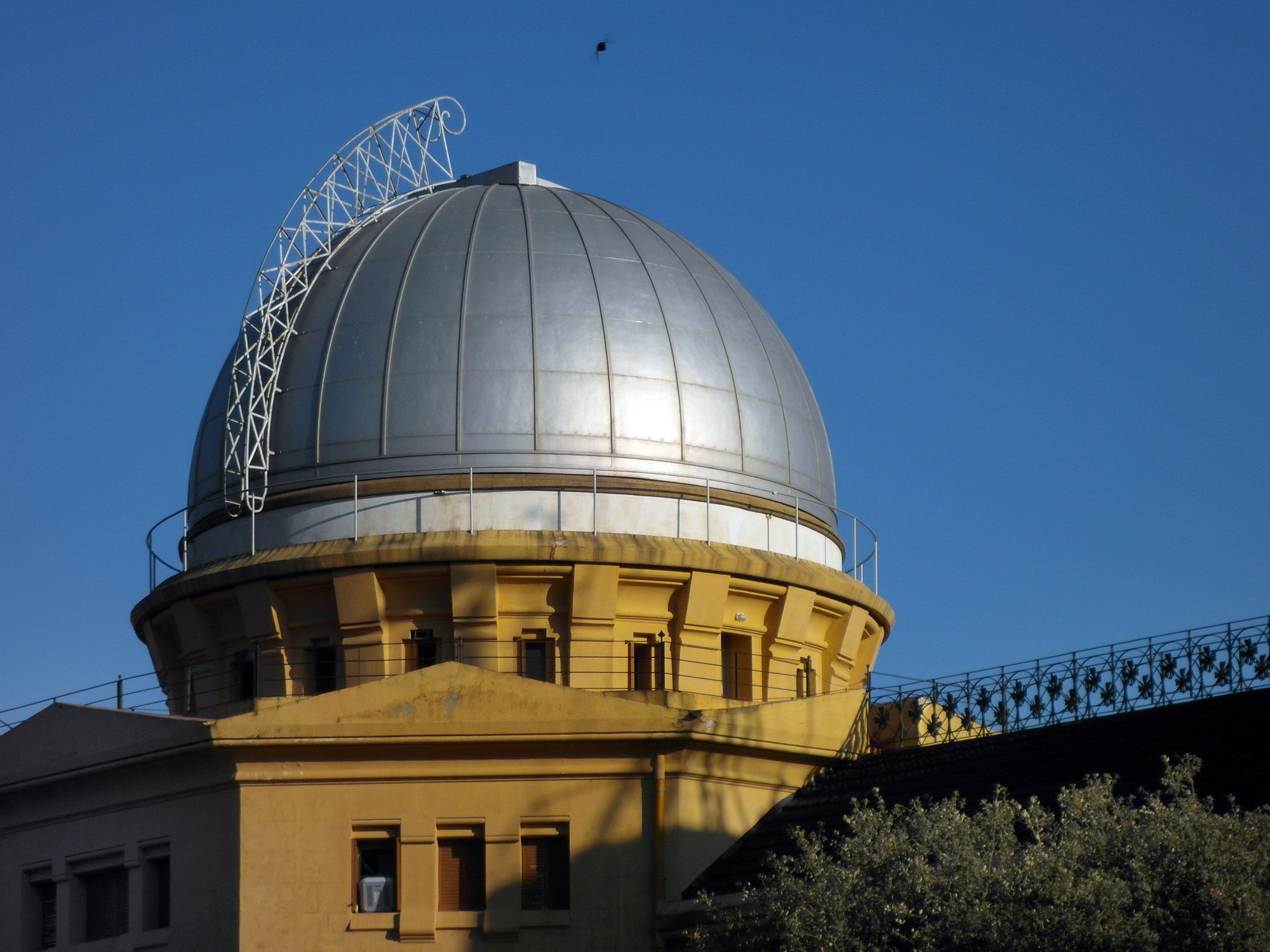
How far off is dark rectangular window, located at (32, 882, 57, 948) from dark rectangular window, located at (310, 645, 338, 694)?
16.1 ft

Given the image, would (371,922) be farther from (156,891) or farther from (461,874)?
(156,891)

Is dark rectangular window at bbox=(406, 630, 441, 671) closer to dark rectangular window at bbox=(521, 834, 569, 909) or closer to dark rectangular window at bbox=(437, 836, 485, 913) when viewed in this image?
dark rectangular window at bbox=(437, 836, 485, 913)

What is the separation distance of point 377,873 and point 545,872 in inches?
89.8

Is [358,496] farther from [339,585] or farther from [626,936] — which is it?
[626,936]

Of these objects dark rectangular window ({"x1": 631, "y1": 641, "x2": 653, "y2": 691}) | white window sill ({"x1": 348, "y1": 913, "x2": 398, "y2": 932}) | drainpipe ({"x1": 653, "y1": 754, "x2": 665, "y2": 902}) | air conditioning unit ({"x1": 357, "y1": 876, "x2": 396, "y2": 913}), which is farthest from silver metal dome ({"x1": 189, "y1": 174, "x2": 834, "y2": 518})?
white window sill ({"x1": 348, "y1": 913, "x2": 398, "y2": 932})

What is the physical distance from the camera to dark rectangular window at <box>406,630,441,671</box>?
34.1 metres

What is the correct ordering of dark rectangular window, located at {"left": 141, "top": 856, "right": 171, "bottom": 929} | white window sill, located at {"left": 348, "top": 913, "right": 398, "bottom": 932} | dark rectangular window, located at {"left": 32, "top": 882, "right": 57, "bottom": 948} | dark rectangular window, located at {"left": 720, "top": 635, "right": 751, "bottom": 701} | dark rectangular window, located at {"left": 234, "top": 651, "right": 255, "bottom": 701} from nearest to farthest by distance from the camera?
1. white window sill, located at {"left": 348, "top": 913, "right": 398, "bottom": 932}
2. dark rectangular window, located at {"left": 141, "top": 856, "right": 171, "bottom": 929}
3. dark rectangular window, located at {"left": 32, "top": 882, "right": 57, "bottom": 948}
4. dark rectangular window, located at {"left": 720, "top": 635, "right": 751, "bottom": 701}
5. dark rectangular window, located at {"left": 234, "top": 651, "right": 255, "bottom": 701}

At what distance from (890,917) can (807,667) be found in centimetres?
1201

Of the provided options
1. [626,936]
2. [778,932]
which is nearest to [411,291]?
[626,936]

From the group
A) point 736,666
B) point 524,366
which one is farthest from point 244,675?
point 736,666

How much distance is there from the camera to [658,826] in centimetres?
3036

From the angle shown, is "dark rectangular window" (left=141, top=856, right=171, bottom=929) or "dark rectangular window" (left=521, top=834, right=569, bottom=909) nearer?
"dark rectangular window" (left=521, top=834, right=569, bottom=909)

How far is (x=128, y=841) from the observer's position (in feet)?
105

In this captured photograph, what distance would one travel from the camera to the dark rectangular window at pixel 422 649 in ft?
112
